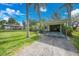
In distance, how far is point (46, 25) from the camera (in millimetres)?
3201

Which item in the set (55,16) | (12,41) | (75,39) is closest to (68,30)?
(75,39)

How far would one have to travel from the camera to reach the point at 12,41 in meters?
3.15

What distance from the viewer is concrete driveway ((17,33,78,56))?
310 centimetres

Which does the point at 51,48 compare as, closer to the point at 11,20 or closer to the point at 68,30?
the point at 68,30

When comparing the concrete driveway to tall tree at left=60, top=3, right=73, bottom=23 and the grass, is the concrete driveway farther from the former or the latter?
tall tree at left=60, top=3, right=73, bottom=23

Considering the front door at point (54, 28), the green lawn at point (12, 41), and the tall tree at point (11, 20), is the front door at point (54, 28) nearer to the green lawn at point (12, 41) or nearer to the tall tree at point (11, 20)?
the green lawn at point (12, 41)

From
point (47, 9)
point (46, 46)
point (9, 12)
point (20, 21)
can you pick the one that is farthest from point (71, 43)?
point (9, 12)

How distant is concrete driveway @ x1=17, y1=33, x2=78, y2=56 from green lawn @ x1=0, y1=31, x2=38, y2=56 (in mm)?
90

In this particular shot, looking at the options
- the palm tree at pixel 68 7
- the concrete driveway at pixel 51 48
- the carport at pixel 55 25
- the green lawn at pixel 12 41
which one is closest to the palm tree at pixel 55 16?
the carport at pixel 55 25

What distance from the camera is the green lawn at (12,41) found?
309 centimetres

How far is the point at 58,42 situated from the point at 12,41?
702 mm

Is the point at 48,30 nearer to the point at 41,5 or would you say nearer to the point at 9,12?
the point at 41,5

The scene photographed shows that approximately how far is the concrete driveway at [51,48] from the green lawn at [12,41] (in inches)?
3.6

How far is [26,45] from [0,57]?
0.43 meters
